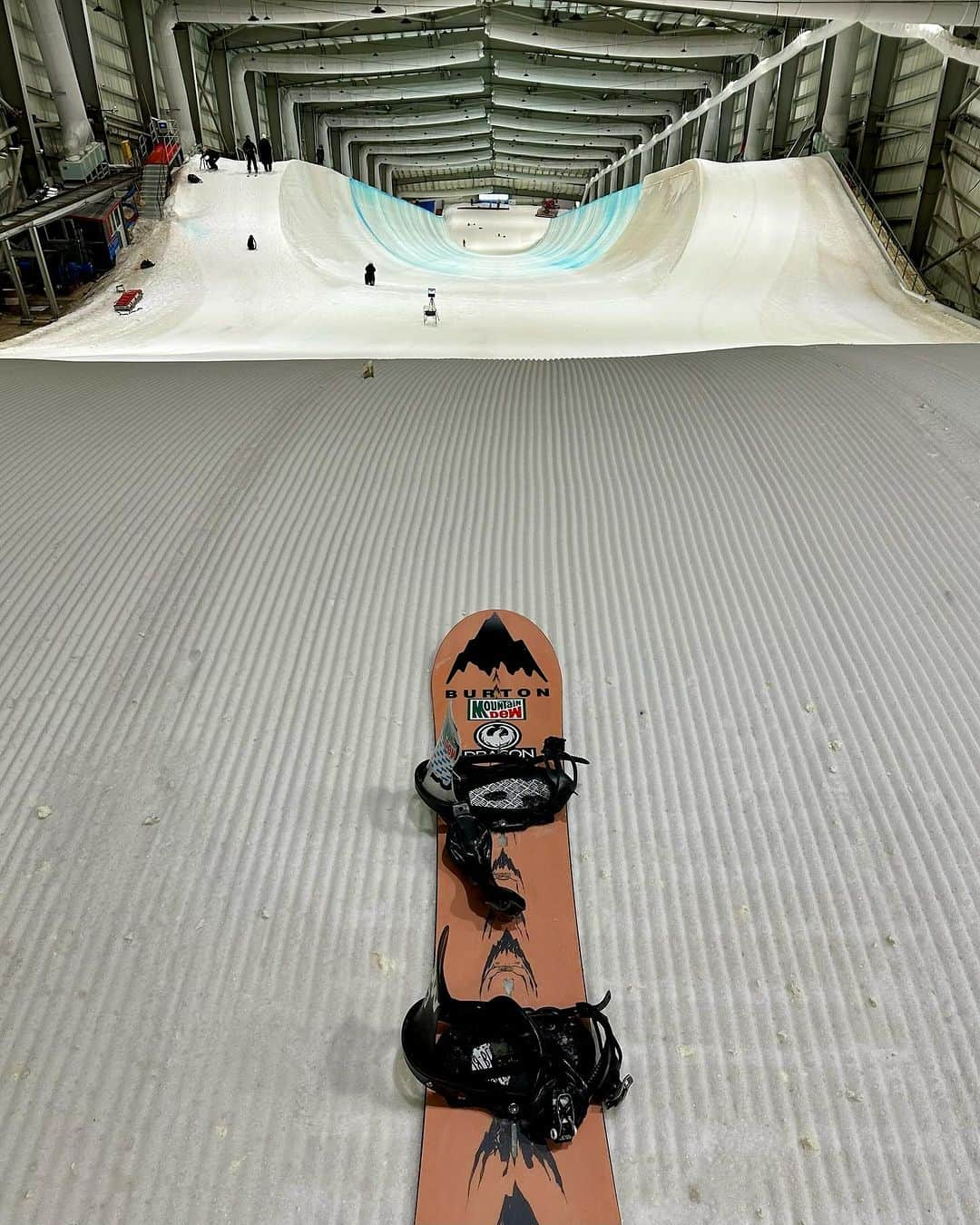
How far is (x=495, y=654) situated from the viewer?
216 centimetres

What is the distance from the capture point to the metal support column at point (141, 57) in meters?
14.7

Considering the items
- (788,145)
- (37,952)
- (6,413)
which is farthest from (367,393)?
(788,145)

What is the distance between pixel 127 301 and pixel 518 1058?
840cm

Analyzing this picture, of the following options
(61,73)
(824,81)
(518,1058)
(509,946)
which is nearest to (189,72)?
(61,73)

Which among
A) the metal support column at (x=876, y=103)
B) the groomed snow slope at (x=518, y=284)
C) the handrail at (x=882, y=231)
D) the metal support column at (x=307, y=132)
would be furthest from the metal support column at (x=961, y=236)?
the metal support column at (x=307, y=132)

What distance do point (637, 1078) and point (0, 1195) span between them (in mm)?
1217

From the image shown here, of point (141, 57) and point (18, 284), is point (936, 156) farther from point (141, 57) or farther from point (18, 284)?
point (141, 57)

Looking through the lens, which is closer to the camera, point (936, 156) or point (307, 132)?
point (936, 156)

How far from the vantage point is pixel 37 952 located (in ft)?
5.10

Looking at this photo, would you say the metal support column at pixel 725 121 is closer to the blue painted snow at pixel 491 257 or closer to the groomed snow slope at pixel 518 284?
the blue painted snow at pixel 491 257

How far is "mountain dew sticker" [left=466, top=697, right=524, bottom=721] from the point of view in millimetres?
2090

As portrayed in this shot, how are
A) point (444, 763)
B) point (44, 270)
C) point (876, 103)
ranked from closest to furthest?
point (444, 763) < point (44, 270) < point (876, 103)

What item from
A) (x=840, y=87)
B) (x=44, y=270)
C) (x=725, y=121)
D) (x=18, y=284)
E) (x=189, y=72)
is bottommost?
(x=18, y=284)

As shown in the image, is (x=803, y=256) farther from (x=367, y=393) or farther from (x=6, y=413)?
(x=6, y=413)
